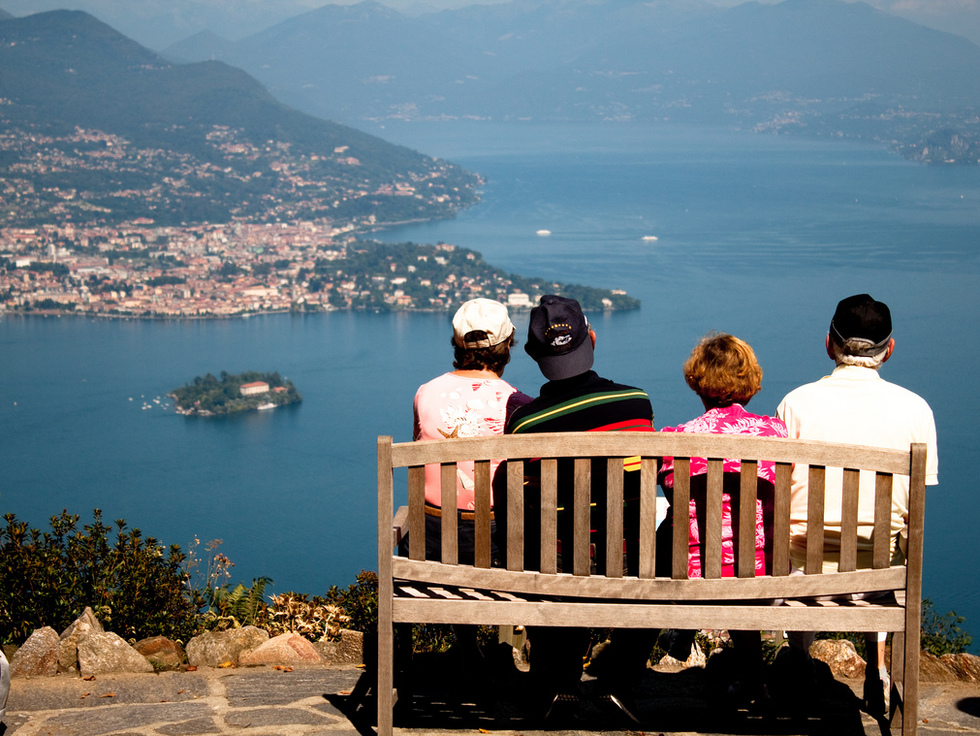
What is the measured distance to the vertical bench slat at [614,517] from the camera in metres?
1.75

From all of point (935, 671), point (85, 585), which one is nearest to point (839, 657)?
point (935, 671)

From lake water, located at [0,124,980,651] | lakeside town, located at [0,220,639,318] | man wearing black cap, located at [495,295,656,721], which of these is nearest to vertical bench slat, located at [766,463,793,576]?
man wearing black cap, located at [495,295,656,721]

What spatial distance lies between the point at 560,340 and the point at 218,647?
1.27m

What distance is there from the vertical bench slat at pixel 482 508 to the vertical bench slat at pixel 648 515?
277mm

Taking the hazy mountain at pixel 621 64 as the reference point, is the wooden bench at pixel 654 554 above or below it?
below

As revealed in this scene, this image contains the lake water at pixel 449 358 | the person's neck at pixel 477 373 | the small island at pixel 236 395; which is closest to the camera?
the person's neck at pixel 477 373

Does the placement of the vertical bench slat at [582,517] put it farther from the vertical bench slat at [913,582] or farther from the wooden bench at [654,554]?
the vertical bench slat at [913,582]

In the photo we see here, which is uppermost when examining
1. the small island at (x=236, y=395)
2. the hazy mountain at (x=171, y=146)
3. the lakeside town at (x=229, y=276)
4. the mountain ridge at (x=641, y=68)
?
the mountain ridge at (x=641, y=68)

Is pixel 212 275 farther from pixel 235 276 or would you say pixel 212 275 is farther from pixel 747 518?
pixel 747 518

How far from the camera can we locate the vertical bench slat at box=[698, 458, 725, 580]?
5.66 feet

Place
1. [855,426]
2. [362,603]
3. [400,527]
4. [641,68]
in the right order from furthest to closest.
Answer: [641,68], [362,603], [400,527], [855,426]

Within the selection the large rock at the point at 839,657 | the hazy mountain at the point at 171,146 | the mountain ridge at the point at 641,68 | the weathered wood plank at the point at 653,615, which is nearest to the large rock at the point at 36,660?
the weathered wood plank at the point at 653,615

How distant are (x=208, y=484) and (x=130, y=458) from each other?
3.70 metres

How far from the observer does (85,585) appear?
2896 millimetres
